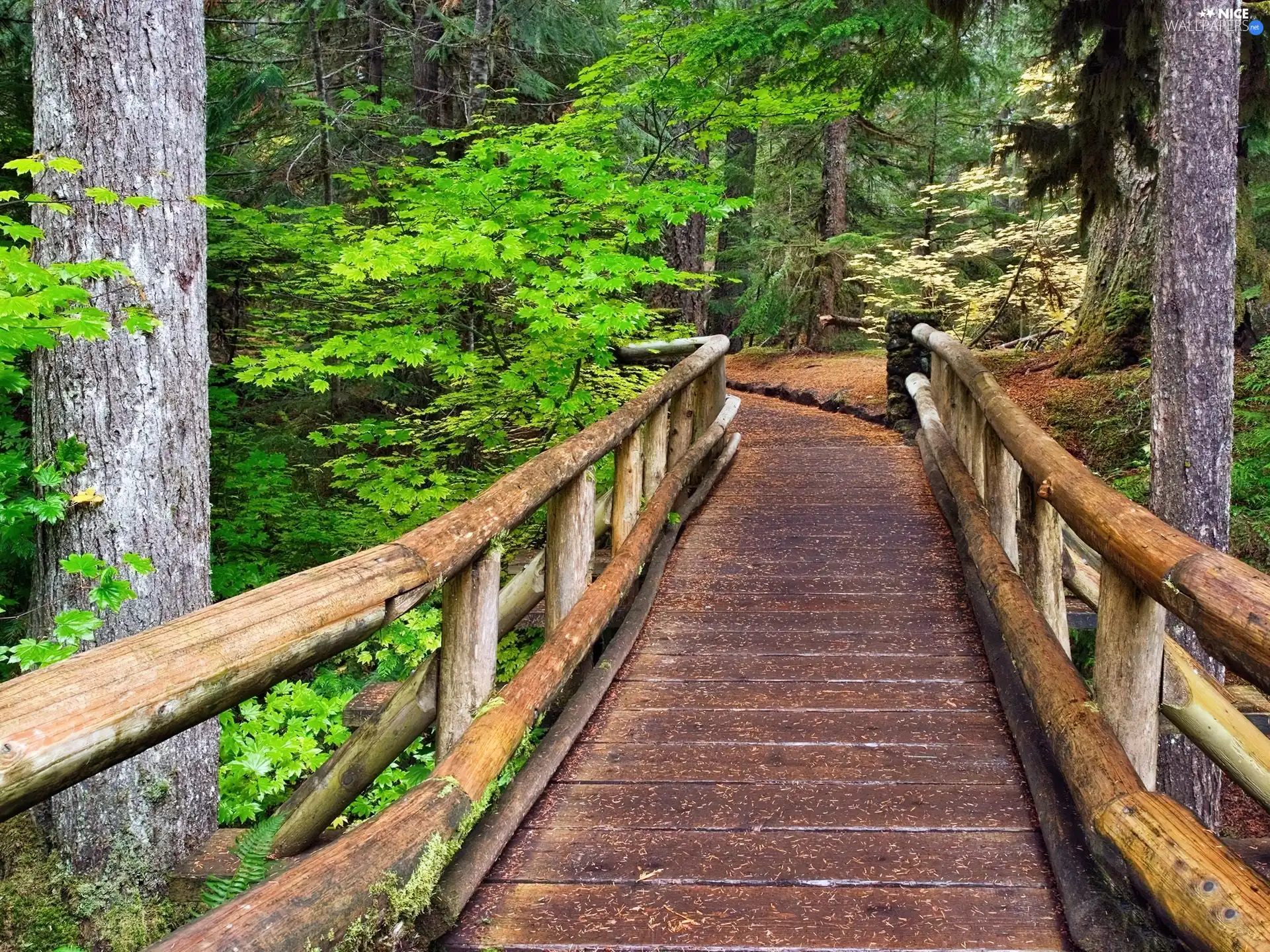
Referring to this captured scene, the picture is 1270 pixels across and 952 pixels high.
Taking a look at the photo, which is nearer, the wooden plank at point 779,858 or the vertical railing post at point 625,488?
the wooden plank at point 779,858

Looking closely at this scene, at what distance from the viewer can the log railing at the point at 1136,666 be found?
182cm

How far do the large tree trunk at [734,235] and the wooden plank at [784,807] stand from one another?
15920 millimetres

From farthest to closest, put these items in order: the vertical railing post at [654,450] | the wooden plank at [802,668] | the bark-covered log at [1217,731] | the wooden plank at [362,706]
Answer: the vertical railing post at [654,450] → the wooden plank at [802,668] → the wooden plank at [362,706] → the bark-covered log at [1217,731]

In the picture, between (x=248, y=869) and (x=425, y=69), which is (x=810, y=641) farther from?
(x=425, y=69)

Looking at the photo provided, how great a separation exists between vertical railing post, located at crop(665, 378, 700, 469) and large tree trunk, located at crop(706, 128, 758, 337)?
11290mm

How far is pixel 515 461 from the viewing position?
9203 mm

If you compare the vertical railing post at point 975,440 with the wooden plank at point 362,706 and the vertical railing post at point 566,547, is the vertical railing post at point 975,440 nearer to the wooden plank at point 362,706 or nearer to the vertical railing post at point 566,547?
the vertical railing post at point 566,547

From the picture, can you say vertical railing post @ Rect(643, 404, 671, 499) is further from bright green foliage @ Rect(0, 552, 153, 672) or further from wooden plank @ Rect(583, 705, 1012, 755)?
bright green foliage @ Rect(0, 552, 153, 672)

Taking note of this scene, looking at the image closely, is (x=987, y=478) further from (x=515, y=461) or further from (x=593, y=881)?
(x=515, y=461)

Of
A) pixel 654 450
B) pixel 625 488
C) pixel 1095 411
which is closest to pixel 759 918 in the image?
pixel 625 488

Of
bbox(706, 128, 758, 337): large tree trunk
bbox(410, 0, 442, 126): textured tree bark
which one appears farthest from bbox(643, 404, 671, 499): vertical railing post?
bbox(706, 128, 758, 337): large tree trunk

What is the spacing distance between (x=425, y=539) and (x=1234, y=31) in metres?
5.56

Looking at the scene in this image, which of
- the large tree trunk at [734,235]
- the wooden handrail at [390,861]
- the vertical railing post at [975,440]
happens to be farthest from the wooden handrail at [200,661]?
the large tree trunk at [734,235]

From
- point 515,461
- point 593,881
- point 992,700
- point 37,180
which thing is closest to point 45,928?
point 593,881
